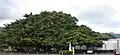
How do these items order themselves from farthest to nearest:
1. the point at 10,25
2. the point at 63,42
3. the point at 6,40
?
the point at 10,25
the point at 6,40
the point at 63,42

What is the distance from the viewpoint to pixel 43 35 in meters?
53.4

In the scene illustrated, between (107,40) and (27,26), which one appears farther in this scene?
(107,40)

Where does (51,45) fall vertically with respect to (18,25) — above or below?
below

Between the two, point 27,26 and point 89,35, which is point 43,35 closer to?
point 27,26

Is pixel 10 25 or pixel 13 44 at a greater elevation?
pixel 10 25

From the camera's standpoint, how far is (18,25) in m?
57.4

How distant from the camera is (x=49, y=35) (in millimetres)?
53719

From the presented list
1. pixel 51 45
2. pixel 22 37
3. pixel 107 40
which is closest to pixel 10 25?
pixel 22 37

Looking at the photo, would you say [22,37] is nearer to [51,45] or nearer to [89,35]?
[51,45]

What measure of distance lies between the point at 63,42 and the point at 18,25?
35.4ft

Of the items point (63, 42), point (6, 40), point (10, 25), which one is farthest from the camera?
point (10, 25)

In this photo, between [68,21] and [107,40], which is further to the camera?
[107,40]

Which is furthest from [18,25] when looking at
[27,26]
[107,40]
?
[107,40]

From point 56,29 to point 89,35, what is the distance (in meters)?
6.08
